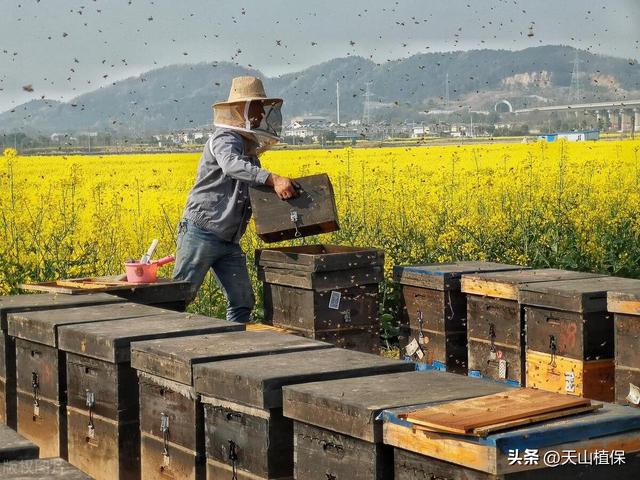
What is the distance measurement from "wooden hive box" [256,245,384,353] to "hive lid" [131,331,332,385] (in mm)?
2006

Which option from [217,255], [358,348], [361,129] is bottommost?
[358,348]

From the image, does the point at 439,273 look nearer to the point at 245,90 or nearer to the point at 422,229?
the point at 245,90

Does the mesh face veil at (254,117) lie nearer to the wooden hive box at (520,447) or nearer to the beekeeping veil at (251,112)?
the beekeeping veil at (251,112)

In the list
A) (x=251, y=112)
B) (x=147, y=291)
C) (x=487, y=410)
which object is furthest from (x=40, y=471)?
(x=251, y=112)

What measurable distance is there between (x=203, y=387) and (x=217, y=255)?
3.15 meters

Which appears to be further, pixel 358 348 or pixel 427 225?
pixel 427 225

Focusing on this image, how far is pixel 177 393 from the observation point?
5.36 metres

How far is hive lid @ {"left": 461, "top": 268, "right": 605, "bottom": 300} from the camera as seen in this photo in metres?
7.78

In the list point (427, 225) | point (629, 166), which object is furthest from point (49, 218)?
point (629, 166)

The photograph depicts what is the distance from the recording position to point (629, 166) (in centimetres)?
1822

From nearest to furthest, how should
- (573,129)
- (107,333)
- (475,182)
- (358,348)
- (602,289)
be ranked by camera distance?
1. (107,333)
2. (602,289)
3. (358,348)
4. (475,182)
5. (573,129)

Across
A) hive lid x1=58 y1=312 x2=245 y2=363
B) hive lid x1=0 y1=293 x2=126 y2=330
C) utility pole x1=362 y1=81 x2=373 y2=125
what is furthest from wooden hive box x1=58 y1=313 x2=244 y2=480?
utility pole x1=362 y1=81 x2=373 y2=125

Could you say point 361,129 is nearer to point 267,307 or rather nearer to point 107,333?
point 267,307

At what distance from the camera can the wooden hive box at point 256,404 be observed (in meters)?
4.80
